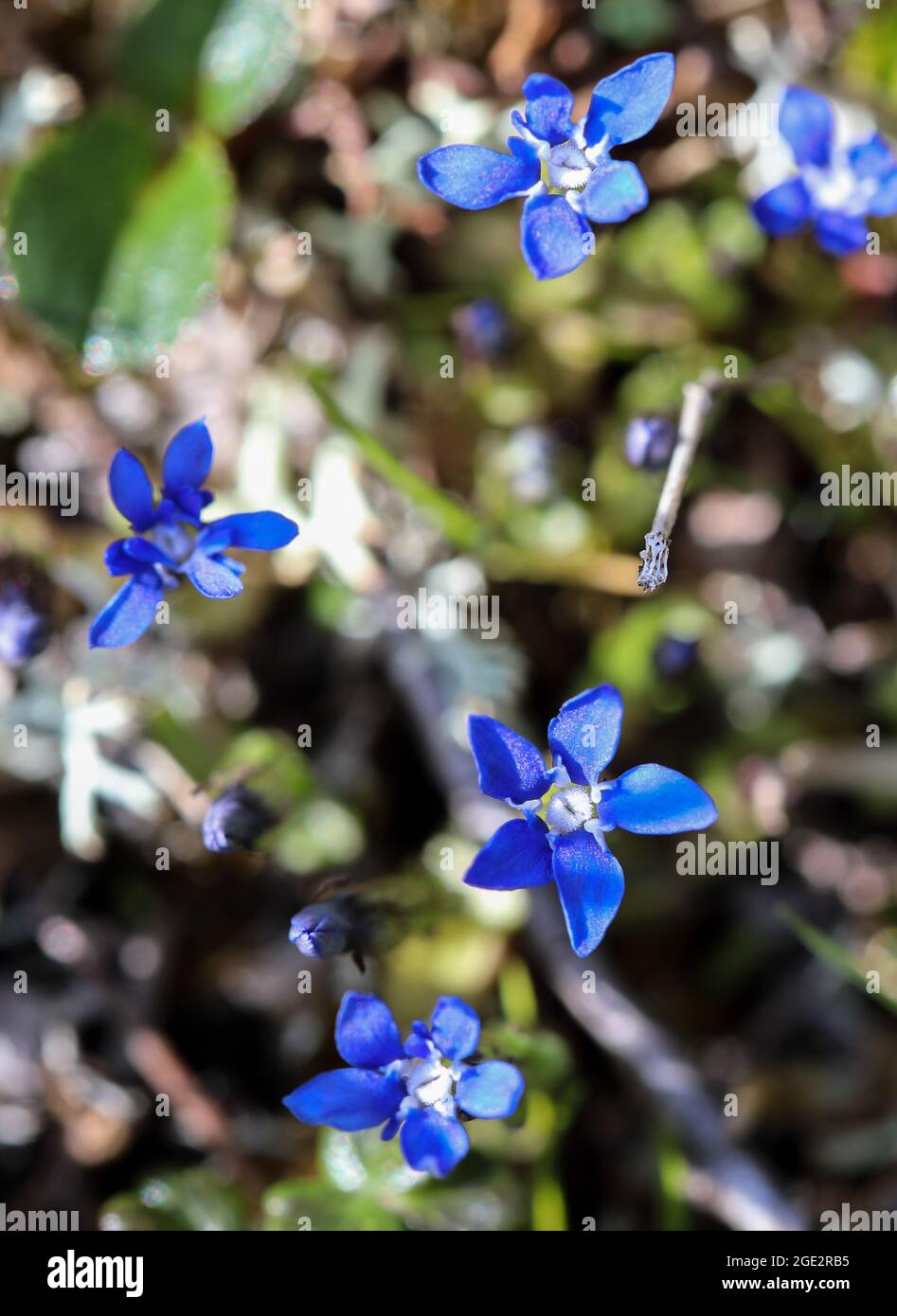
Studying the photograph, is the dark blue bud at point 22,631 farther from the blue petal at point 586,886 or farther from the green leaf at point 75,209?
the blue petal at point 586,886

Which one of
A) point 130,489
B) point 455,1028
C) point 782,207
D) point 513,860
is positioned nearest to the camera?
point 513,860

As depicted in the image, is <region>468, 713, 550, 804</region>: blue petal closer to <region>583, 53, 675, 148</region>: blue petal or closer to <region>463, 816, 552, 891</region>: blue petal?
<region>463, 816, 552, 891</region>: blue petal

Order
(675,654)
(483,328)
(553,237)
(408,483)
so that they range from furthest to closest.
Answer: (483,328), (675,654), (408,483), (553,237)

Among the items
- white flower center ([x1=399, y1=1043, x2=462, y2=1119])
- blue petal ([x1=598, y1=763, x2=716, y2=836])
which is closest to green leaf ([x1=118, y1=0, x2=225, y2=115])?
blue petal ([x1=598, y1=763, x2=716, y2=836])

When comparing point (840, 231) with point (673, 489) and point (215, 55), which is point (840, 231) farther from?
point (215, 55)

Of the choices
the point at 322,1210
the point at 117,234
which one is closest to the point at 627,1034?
the point at 322,1210
